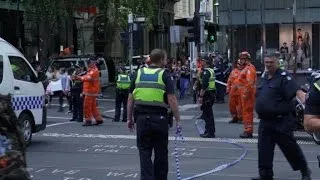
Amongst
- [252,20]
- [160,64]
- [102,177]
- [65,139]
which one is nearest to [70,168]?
[102,177]

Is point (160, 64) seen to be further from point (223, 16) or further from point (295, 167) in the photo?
point (223, 16)

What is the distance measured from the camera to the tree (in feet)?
96.3

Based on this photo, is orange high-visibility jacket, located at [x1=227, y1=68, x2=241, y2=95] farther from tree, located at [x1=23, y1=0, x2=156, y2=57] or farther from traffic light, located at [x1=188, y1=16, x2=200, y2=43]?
tree, located at [x1=23, y1=0, x2=156, y2=57]

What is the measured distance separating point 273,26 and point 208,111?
15.2m

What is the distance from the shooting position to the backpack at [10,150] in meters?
4.16

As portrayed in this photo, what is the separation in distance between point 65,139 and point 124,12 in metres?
18.6

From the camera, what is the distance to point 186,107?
25.0m

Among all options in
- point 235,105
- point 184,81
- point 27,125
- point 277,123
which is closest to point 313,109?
point 277,123

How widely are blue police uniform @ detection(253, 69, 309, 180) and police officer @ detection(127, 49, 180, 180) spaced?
131 centimetres

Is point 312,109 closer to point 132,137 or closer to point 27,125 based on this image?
point 27,125

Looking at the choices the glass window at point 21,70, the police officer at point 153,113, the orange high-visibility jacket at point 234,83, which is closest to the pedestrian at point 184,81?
the orange high-visibility jacket at point 234,83

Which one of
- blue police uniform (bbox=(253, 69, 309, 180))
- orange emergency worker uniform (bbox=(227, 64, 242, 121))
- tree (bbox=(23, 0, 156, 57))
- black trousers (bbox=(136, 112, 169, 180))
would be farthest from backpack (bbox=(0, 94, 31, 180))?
tree (bbox=(23, 0, 156, 57))

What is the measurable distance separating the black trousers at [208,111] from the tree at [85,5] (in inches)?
617

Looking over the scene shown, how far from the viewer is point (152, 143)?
8.23 m
